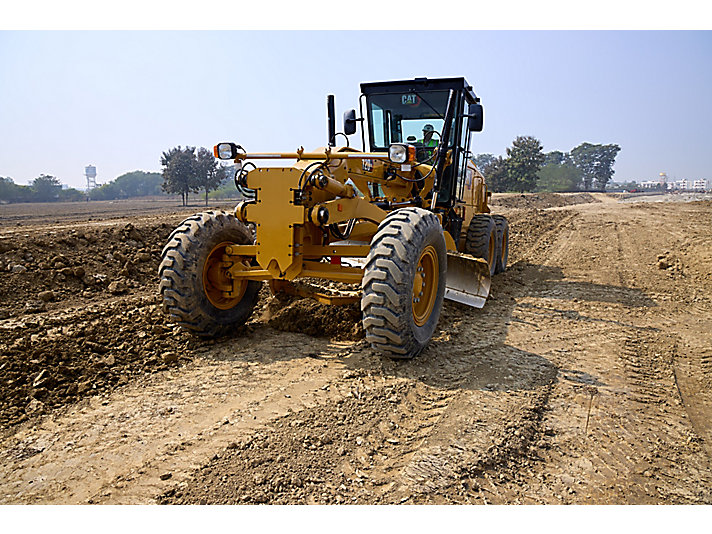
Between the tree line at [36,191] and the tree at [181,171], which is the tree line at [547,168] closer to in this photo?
the tree at [181,171]

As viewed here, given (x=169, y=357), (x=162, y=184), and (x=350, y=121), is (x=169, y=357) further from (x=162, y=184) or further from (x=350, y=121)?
(x=162, y=184)

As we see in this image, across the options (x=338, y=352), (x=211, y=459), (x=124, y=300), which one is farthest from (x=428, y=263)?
(x=124, y=300)

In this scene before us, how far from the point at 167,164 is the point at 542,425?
3708cm

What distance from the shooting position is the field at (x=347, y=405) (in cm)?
273

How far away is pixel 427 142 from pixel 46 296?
5566mm

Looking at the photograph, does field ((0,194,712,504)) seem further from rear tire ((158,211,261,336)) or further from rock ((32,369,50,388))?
rear tire ((158,211,261,336))

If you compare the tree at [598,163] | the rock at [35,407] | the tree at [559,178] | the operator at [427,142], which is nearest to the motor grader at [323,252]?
the operator at [427,142]

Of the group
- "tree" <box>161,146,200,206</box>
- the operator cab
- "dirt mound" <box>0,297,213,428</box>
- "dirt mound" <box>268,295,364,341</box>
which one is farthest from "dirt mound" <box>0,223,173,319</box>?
"tree" <box>161,146,200,206</box>

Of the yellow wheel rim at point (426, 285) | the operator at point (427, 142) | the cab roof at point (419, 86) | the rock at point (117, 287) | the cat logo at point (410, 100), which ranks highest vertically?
the cab roof at point (419, 86)

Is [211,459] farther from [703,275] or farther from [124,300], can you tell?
[703,275]

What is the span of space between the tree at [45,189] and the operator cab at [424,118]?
5478 centimetres

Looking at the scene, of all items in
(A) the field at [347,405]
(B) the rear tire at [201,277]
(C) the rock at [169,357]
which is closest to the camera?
(A) the field at [347,405]

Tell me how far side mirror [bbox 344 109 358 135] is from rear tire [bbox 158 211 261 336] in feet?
9.26

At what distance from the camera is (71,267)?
7.55 metres
